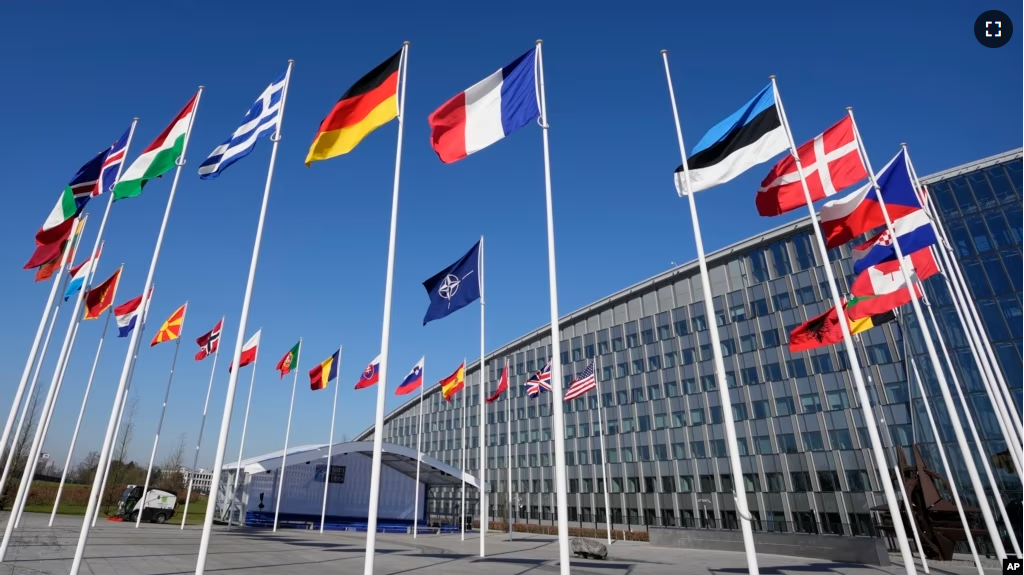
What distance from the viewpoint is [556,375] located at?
8992 mm

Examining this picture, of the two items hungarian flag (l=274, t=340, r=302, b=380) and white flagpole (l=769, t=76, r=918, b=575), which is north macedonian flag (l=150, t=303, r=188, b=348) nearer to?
hungarian flag (l=274, t=340, r=302, b=380)

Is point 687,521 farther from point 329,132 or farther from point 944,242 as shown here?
point 329,132

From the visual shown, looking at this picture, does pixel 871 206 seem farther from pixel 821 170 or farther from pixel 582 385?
pixel 582 385

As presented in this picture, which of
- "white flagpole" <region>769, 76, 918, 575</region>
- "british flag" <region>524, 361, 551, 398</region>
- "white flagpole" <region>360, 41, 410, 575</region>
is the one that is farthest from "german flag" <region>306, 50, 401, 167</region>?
"british flag" <region>524, 361, 551, 398</region>

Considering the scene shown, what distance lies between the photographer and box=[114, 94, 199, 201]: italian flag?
45.5ft

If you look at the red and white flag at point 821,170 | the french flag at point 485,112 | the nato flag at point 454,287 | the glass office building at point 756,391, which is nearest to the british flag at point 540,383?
the glass office building at point 756,391

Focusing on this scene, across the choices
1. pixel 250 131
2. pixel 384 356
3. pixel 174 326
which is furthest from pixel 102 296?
pixel 384 356

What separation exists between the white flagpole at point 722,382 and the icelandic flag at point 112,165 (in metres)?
14.8

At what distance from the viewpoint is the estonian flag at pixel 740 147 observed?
11.9 metres

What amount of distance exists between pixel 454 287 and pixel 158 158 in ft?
27.8

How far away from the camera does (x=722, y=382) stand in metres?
9.45

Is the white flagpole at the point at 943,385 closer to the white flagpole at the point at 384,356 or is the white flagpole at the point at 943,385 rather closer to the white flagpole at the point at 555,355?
the white flagpole at the point at 555,355

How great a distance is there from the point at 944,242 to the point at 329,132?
689 inches

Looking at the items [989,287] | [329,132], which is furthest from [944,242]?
[989,287]
